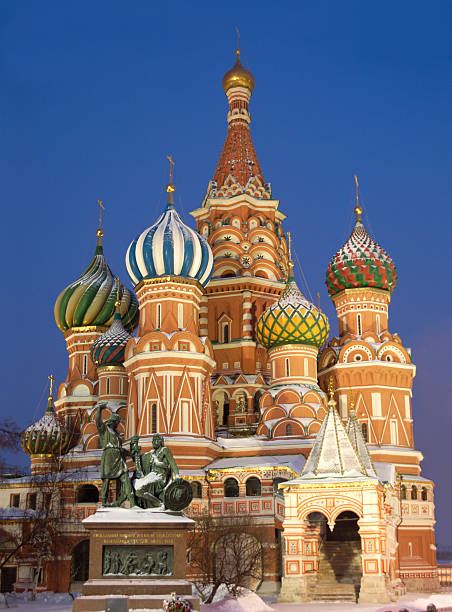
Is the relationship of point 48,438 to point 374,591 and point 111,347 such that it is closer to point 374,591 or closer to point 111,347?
point 111,347

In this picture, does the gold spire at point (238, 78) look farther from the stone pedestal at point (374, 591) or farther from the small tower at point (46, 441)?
the stone pedestal at point (374, 591)

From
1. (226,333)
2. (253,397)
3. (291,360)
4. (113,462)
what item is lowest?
(113,462)

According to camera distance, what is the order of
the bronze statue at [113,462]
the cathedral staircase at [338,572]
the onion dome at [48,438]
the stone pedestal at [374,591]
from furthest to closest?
1. the onion dome at [48,438]
2. the cathedral staircase at [338,572]
3. the stone pedestal at [374,591]
4. the bronze statue at [113,462]

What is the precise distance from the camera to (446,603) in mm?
22328

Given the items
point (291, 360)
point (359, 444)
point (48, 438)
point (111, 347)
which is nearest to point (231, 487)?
point (359, 444)

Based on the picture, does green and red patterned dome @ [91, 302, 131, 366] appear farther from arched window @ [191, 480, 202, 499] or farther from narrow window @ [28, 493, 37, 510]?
arched window @ [191, 480, 202, 499]

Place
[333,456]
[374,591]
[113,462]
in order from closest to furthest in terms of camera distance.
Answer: [113,462] < [374,591] < [333,456]

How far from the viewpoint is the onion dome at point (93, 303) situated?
139ft

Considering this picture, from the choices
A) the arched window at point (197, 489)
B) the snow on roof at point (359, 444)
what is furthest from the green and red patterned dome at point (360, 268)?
the arched window at point (197, 489)

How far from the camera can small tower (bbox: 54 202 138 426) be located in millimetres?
41156

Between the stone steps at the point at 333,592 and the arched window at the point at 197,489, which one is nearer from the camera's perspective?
the stone steps at the point at 333,592

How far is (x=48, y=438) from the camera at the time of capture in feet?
127

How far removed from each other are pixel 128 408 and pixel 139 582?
18471mm

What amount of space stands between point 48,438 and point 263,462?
11.6 metres
